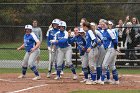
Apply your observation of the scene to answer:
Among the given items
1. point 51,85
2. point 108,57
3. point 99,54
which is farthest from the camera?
point 99,54

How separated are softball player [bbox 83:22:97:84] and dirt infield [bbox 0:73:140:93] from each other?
18.7 inches

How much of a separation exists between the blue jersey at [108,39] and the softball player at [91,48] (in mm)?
406

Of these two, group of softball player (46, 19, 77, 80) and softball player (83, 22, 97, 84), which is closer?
softball player (83, 22, 97, 84)

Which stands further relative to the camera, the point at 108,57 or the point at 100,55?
the point at 100,55

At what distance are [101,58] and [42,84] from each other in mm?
2219

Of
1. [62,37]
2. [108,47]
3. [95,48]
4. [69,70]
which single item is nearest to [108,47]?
[108,47]

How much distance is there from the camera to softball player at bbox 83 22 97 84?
579 inches

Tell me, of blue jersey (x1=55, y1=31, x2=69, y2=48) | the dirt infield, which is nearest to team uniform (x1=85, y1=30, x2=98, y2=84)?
the dirt infield

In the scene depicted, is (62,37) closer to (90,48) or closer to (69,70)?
(90,48)

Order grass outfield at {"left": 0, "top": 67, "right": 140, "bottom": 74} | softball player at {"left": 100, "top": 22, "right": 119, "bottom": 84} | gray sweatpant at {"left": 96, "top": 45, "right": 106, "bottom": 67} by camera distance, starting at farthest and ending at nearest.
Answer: grass outfield at {"left": 0, "top": 67, "right": 140, "bottom": 74} < gray sweatpant at {"left": 96, "top": 45, "right": 106, "bottom": 67} < softball player at {"left": 100, "top": 22, "right": 119, "bottom": 84}

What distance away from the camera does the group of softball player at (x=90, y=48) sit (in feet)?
48.8

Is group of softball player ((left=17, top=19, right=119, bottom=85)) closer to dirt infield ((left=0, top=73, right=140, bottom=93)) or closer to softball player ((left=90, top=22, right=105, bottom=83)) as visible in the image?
softball player ((left=90, top=22, right=105, bottom=83))

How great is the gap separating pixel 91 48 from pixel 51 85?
70.4 inches

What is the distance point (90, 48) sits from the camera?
14750 millimetres
